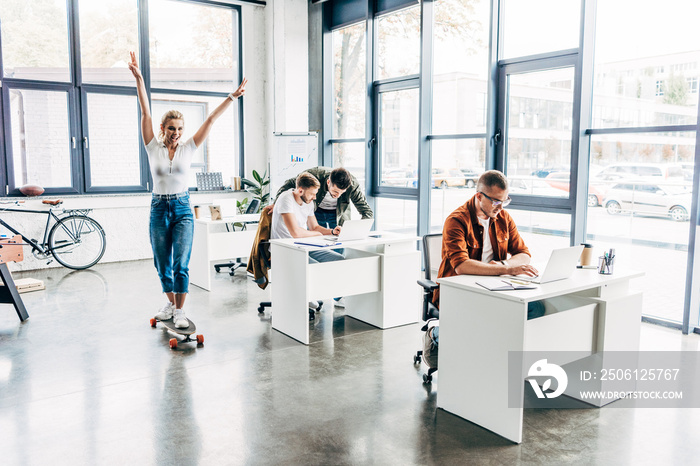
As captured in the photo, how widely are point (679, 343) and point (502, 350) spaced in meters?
2.39

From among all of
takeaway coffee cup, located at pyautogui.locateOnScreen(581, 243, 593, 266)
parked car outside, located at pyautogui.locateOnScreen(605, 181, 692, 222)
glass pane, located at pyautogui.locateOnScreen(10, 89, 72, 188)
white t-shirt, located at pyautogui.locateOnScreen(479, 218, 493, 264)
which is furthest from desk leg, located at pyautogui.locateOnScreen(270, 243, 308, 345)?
glass pane, located at pyautogui.locateOnScreen(10, 89, 72, 188)

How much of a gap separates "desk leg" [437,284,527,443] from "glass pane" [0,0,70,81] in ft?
21.6

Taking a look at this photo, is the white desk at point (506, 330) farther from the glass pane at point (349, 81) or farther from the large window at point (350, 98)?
the glass pane at point (349, 81)

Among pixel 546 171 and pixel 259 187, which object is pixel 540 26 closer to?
pixel 546 171

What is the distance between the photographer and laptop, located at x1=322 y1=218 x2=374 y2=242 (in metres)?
4.48

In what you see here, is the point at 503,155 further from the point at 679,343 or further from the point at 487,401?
the point at 487,401

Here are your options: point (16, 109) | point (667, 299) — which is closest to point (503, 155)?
point (667, 299)

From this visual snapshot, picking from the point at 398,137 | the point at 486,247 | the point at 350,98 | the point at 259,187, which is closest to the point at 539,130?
the point at 398,137

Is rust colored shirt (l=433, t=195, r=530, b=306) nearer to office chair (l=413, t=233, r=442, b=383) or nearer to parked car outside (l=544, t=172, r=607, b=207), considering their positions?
office chair (l=413, t=233, r=442, b=383)

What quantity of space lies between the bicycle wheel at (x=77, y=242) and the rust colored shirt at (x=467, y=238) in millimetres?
5667

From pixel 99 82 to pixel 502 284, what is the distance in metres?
6.73

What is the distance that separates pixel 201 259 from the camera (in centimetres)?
632

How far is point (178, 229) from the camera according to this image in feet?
14.2

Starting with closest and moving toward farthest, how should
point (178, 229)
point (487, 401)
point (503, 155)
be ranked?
point (487, 401) → point (178, 229) → point (503, 155)
